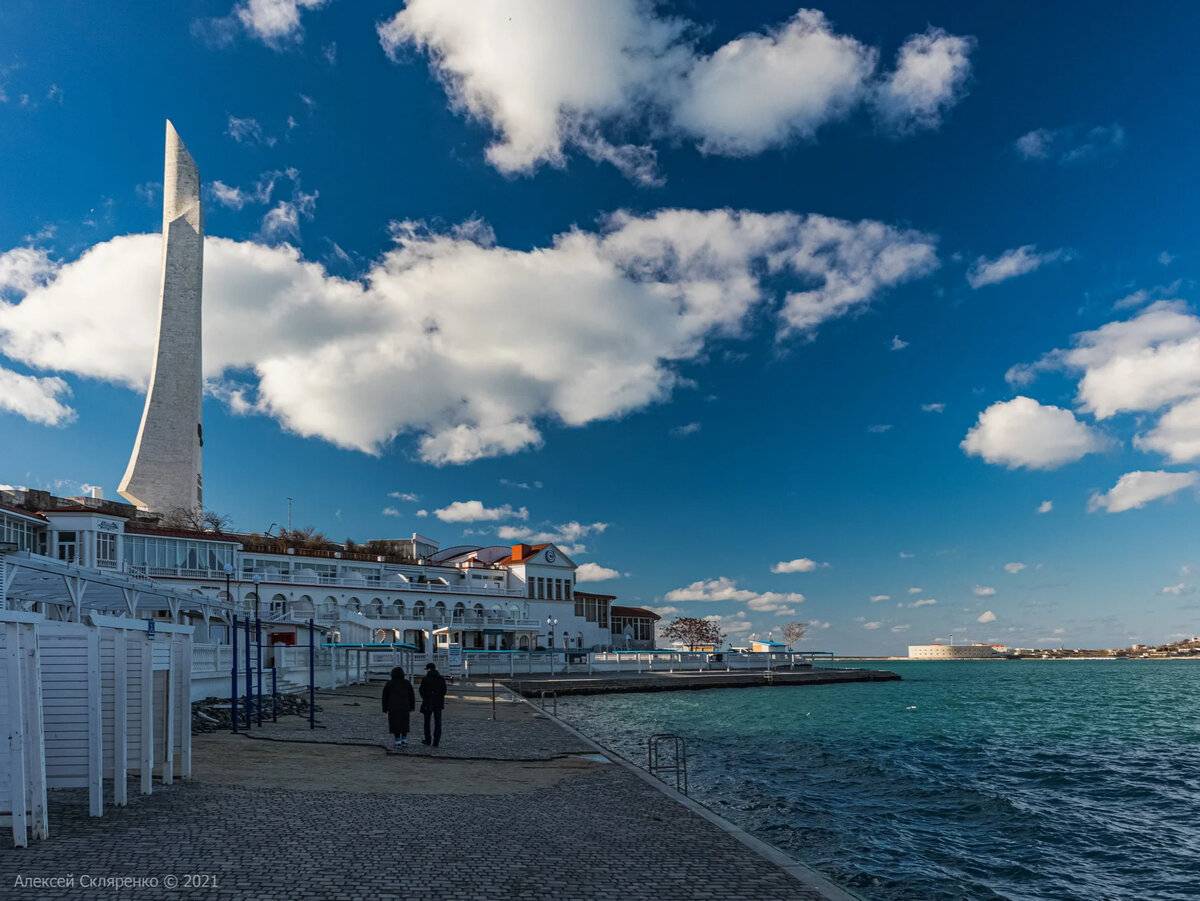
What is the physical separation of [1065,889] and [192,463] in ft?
224

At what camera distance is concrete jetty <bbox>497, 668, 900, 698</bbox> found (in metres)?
54.0

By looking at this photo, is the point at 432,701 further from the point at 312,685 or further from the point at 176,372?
the point at 176,372

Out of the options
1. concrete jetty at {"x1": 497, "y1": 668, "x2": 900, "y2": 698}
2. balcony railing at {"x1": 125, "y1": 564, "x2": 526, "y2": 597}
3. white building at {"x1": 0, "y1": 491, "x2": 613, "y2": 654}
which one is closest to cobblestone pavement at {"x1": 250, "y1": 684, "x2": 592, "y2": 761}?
white building at {"x1": 0, "y1": 491, "x2": 613, "y2": 654}

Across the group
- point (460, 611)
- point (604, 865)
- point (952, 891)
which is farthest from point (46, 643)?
point (460, 611)

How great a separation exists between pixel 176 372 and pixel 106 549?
25683 mm

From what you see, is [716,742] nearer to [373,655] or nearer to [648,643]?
[373,655]

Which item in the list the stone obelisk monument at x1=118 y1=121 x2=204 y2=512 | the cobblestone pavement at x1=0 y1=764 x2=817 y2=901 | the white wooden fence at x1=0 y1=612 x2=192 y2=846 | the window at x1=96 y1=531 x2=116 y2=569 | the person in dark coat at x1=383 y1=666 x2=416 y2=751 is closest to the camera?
the cobblestone pavement at x1=0 y1=764 x2=817 y2=901

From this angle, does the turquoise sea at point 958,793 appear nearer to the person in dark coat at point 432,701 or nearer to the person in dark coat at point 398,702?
the person in dark coat at point 432,701

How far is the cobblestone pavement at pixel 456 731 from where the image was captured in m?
19.3

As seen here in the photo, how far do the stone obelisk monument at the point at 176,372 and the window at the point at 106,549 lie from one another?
20279 millimetres

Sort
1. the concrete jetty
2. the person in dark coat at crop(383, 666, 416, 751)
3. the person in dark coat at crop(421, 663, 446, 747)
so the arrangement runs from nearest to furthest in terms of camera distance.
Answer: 1. the person in dark coat at crop(383, 666, 416, 751)
2. the person in dark coat at crop(421, 663, 446, 747)
3. the concrete jetty

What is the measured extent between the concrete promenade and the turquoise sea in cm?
342

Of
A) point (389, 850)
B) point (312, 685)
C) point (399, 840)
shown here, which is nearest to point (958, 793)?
point (399, 840)

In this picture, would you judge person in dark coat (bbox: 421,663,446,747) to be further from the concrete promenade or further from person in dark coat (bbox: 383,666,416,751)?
the concrete promenade
